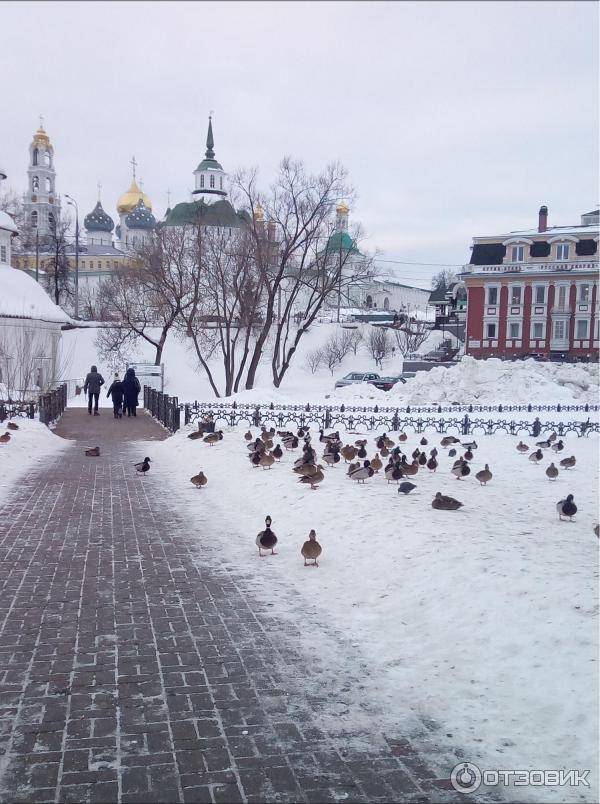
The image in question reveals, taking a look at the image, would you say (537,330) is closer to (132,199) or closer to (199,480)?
(199,480)

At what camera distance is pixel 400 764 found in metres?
4.00

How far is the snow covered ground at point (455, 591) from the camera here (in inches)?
174

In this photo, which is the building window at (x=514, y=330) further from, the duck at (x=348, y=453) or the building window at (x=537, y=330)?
the duck at (x=348, y=453)

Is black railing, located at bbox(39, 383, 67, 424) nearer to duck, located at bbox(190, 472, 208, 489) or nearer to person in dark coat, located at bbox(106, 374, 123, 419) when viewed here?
person in dark coat, located at bbox(106, 374, 123, 419)

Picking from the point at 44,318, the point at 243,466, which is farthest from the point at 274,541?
the point at 44,318

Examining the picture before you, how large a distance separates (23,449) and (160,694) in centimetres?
1188

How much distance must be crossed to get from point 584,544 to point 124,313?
34.7m

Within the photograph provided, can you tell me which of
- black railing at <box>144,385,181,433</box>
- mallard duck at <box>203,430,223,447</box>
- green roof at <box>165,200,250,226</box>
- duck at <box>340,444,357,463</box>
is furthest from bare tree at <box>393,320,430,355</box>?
duck at <box>340,444,357,463</box>

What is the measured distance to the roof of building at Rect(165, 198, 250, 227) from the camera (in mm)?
35031

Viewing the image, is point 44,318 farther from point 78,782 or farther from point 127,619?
point 78,782

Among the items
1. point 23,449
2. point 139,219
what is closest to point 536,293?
point 23,449

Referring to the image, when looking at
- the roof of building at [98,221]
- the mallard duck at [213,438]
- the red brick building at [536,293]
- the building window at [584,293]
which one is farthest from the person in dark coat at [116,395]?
the roof of building at [98,221]

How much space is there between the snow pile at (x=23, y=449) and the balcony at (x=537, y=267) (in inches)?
1475

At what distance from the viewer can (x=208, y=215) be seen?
147 ft
